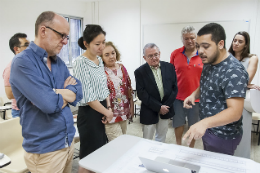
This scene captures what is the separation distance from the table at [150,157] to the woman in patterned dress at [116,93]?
2.43 ft

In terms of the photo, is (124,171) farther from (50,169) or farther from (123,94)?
(123,94)

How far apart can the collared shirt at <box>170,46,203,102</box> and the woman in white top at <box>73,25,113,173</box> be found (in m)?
1.17

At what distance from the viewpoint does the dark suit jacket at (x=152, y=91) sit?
236 cm

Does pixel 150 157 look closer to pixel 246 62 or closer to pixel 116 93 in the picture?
pixel 116 93

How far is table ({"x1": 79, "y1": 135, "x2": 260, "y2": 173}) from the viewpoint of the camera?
A: 1.06 metres

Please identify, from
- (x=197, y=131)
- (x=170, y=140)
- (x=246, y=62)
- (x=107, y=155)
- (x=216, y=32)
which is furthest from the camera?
(x=170, y=140)

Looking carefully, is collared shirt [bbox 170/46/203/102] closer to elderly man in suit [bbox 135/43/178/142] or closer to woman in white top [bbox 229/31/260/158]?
elderly man in suit [bbox 135/43/178/142]

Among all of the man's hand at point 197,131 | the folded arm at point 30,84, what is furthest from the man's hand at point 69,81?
the man's hand at point 197,131

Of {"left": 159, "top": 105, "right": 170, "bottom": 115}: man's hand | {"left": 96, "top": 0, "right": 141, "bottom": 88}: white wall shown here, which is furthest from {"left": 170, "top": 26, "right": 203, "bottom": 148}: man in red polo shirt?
{"left": 96, "top": 0, "right": 141, "bottom": 88}: white wall

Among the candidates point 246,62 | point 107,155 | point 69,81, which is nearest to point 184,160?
point 107,155

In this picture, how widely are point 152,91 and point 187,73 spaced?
0.57 m

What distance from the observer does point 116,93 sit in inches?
86.3

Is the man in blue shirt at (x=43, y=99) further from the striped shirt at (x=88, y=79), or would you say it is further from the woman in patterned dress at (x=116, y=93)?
the woman in patterned dress at (x=116, y=93)

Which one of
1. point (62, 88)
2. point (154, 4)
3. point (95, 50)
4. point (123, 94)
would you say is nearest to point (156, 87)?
point (123, 94)
